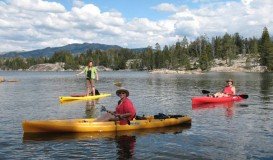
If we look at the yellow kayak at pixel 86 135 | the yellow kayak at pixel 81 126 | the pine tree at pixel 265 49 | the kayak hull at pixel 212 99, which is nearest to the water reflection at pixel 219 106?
the kayak hull at pixel 212 99

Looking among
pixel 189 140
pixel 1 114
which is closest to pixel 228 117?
pixel 189 140

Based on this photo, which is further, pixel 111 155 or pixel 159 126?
pixel 159 126

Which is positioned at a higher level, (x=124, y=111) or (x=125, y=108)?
(x=125, y=108)

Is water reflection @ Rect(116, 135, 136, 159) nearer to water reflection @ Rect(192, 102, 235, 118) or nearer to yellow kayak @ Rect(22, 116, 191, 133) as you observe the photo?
yellow kayak @ Rect(22, 116, 191, 133)

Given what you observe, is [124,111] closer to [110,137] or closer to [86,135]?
[110,137]

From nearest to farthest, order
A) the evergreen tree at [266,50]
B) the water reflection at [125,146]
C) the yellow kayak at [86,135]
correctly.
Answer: the water reflection at [125,146]
the yellow kayak at [86,135]
the evergreen tree at [266,50]

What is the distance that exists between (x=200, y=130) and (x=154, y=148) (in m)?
5.12

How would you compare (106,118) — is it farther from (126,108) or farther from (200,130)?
(200,130)

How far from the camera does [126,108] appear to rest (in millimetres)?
20453

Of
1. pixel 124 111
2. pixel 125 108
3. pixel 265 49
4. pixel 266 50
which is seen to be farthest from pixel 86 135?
pixel 265 49

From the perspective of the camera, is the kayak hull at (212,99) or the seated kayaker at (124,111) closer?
the seated kayaker at (124,111)

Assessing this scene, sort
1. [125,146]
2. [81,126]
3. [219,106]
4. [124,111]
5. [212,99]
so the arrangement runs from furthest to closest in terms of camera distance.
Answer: [212,99] < [219,106] < [124,111] < [81,126] < [125,146]

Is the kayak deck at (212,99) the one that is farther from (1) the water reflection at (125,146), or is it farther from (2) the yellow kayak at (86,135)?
(1) the water reflection at (125,146)

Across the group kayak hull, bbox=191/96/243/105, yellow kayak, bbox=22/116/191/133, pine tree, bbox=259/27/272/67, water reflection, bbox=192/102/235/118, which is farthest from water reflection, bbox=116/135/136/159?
pine tree, bbox=259/27/272/67
